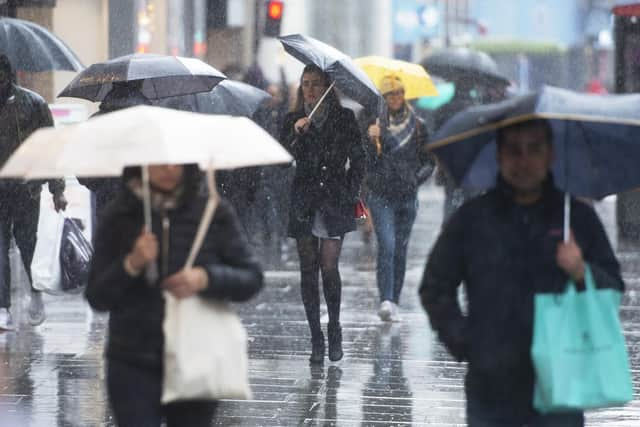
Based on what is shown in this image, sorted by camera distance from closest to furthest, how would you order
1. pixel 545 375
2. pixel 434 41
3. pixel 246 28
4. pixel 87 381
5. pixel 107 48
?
pixel 545 375
pixel 87 381
pixel 107 48
pixel 246 28
pixel 434 41

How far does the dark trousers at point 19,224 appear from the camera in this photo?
32.5 feet

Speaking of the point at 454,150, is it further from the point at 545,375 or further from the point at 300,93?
→ the point at 300,93

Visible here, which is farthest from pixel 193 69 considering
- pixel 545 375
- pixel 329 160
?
pixel 545 375

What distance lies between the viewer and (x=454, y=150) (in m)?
4.64

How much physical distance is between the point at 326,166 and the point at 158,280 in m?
4.17

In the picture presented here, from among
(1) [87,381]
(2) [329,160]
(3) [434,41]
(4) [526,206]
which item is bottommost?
(3) [434,41]

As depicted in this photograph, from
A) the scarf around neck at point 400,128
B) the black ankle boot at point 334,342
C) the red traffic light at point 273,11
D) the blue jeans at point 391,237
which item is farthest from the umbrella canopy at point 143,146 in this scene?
the red traffic light at point 273,11

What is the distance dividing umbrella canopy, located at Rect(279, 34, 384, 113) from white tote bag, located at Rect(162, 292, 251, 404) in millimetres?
4244

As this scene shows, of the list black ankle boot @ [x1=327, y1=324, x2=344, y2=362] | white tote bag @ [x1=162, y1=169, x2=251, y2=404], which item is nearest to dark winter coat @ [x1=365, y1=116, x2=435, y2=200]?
black ankle boot @ [x1=327, y1=324, x2=344, y2=362]

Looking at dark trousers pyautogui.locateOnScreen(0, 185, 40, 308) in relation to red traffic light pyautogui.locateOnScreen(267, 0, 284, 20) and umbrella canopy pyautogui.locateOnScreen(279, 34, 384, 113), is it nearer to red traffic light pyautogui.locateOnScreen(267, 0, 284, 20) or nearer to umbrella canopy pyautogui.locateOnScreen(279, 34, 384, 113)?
umbrella canopy pyautogui.locateOnScreen(279, 34, 384, 113)

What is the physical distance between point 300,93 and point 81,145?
433 centimetres

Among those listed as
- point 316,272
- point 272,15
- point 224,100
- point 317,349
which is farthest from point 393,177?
point 272,15

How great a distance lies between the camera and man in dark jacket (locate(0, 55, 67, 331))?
31.7ft

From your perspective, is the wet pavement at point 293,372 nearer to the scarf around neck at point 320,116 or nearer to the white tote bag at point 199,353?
the scarf around neck at point 320,116
